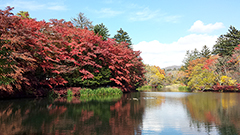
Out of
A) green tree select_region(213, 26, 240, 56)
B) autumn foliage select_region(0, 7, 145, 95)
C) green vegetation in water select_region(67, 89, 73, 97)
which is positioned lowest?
green vegetation in water select_region(67, 89, 73, 97)

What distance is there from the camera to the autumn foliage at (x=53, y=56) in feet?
59.5

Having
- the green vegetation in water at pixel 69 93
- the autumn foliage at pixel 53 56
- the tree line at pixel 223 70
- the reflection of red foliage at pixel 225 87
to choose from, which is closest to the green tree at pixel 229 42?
the tree line at pixel 223 70

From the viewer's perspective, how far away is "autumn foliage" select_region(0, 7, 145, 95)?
1814 cm

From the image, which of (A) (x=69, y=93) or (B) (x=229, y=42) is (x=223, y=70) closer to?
(B) (x=229, y=42)

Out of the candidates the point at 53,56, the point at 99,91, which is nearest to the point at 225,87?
the point at 99,91

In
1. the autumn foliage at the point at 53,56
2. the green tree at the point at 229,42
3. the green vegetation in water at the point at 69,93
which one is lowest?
the green vegetation in water at the point at 69,93

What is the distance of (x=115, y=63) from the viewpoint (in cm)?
3161

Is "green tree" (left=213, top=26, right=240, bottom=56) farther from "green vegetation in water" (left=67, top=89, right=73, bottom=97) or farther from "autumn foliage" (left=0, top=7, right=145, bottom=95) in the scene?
"green vegetation in water" (left=67, top=89, right=73, bottom=97)

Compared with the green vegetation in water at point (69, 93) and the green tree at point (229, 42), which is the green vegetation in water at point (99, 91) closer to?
the green vegetation in water at point (69, 93)

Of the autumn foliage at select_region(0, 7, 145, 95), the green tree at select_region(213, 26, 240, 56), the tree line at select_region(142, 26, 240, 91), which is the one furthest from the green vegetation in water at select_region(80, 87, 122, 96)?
the green tree at select_region(213, 26, 240, 56)

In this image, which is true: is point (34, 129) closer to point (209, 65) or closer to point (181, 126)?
point (181, 126)

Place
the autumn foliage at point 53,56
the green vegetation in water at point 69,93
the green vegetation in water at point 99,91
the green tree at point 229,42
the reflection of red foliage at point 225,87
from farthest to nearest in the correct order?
the green tree at point 229,42, the reflection of red foliage at point 225,87, the green vegetation in water at point 99,91, the green vegetation in water at point 69,93, the autumn foliage at point 53,56

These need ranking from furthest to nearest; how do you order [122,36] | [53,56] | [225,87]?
[122,36], [225,87], [53,56]

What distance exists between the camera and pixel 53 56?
22547 millimetres
